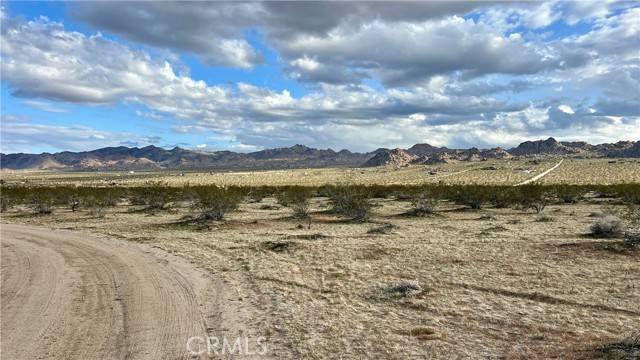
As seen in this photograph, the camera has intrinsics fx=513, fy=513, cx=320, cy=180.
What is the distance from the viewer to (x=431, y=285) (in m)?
12.4

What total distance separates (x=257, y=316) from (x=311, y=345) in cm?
200

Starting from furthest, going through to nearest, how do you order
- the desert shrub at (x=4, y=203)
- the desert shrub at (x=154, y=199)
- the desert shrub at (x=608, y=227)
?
1. the desert shrub at (x=4, y=203)
2. the desert shrub at (x=154, y=199)
3. the desert shrub at (x=608, y=227)

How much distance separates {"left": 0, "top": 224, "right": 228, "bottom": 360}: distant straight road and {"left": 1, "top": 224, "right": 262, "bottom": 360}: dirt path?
0.02 m

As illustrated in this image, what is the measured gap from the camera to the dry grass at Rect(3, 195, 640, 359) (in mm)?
8531

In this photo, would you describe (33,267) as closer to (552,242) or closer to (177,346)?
(177,346)

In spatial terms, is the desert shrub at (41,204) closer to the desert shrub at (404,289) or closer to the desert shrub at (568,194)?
the desert shrub at (404,289)

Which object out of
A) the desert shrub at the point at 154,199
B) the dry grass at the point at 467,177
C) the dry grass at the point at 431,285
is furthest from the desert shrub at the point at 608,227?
the dry grass at the point at 467,177

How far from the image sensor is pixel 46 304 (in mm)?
11086

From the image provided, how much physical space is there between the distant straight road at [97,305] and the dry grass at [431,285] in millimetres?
1468

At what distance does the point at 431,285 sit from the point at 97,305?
7567 mm

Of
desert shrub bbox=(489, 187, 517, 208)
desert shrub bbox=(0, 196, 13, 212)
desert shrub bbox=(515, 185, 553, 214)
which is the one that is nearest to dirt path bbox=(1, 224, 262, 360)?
desert shrub bbox=(515, 185, 553, 214)

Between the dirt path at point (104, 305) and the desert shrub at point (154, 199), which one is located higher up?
the desert shrub at point (154, 199)

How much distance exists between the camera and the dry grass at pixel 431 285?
8531 mm

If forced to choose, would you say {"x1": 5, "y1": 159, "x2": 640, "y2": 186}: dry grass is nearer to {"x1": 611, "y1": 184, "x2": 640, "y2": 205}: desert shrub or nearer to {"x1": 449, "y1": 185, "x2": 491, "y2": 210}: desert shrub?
{"x1": 449, "y1": 185, "x2": 491, "y2": 210}: desert shrub
